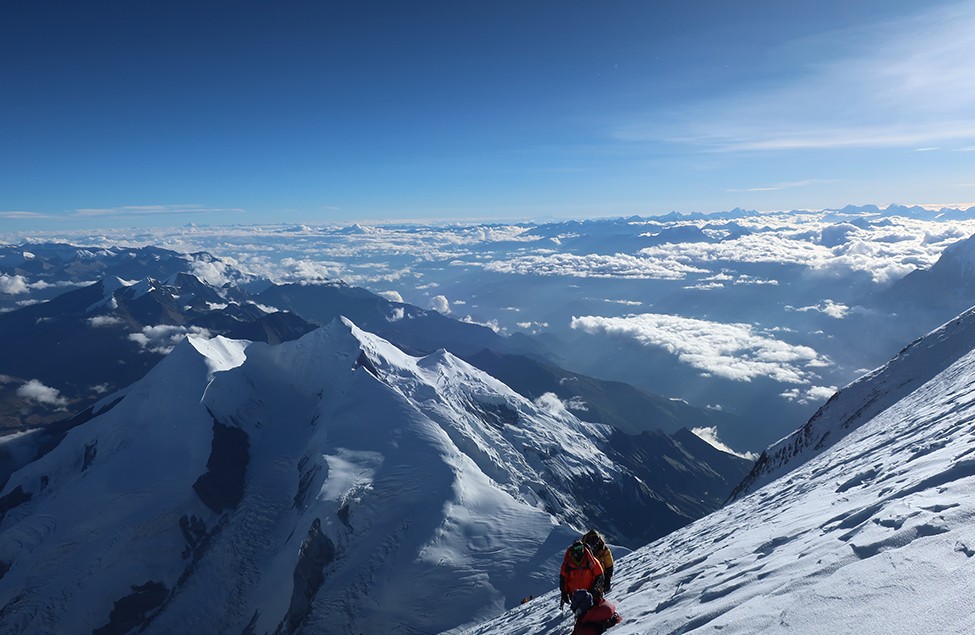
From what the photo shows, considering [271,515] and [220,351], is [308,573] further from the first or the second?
[220,351]

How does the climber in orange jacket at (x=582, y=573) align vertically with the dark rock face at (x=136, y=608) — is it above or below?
above

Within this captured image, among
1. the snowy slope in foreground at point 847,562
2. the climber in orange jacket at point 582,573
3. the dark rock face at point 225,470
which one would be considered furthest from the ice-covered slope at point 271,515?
the climber in orange jacket at point 582,573

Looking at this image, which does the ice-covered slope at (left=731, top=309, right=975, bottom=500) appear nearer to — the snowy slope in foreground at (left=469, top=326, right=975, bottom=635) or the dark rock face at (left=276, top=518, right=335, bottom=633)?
the snowy slope in foreground at (left=469, top=326, right=975, bottom=635)

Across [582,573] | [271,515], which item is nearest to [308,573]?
[271,515]

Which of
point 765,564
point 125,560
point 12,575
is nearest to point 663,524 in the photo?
point 125,560

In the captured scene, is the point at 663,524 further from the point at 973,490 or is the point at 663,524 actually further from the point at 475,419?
the point at 973,490

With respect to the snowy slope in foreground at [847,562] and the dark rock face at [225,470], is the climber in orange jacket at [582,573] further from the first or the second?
the dark rock face at [225,470]

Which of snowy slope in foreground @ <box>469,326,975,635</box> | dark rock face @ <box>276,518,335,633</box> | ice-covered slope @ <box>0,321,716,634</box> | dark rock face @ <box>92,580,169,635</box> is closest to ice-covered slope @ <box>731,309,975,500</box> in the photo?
snowy slope in foreground @ <box>469,326,975,635</box>
